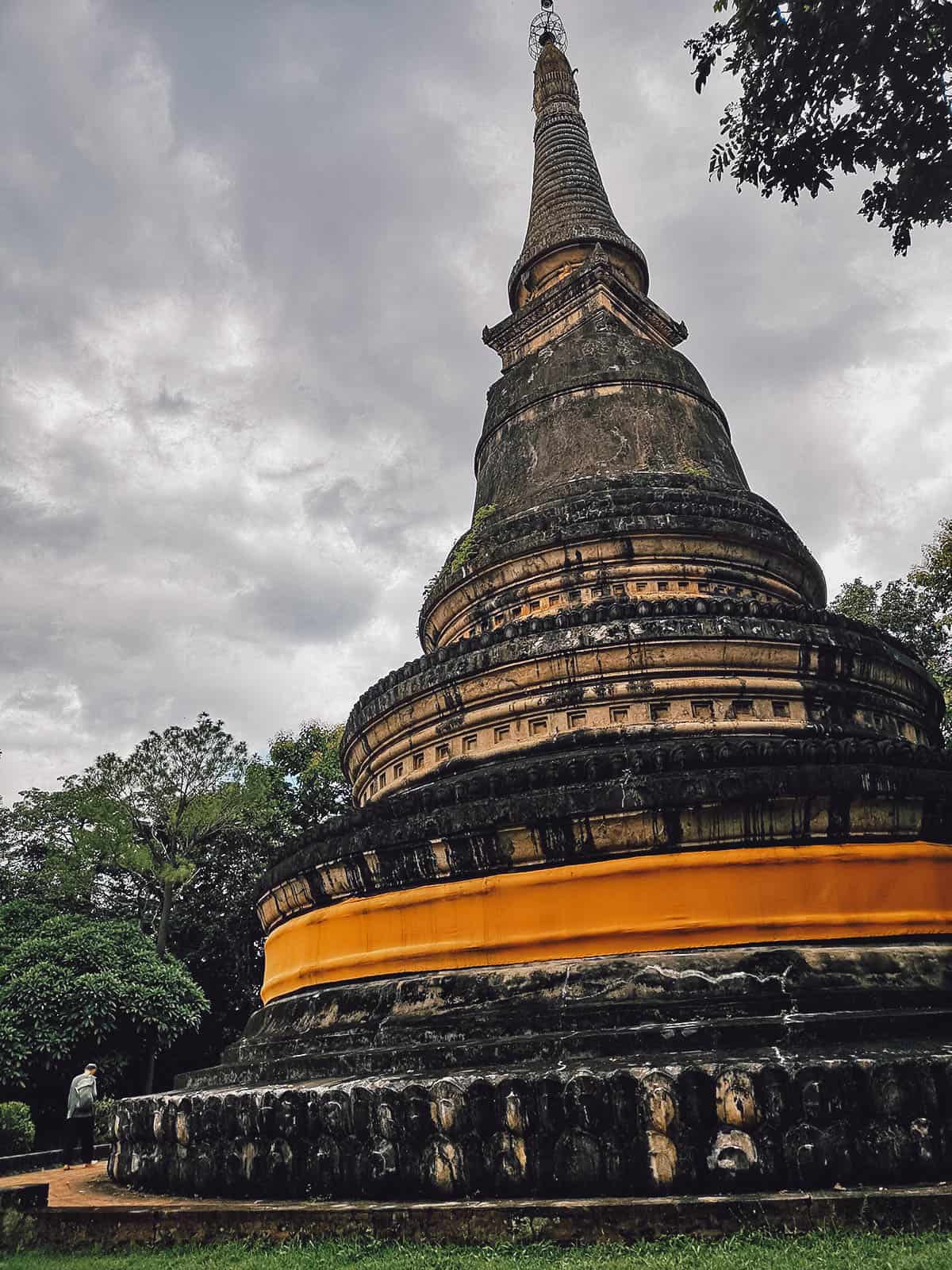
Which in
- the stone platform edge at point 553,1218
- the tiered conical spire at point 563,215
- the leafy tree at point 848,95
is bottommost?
the stone platform edge at point 553,1218

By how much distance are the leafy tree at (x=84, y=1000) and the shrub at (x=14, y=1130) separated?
2.13 m

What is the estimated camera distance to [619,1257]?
3.75 metres

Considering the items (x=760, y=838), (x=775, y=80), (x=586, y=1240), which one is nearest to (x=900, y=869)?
(x=760, y=838)

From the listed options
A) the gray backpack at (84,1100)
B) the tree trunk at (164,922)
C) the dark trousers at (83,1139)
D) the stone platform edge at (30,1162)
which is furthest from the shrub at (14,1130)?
the tree trunk at (164,922)

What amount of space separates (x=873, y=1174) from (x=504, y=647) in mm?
5973

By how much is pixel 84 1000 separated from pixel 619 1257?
14882 mm

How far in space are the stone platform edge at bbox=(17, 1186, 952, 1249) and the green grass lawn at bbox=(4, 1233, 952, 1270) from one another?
2.9 inches

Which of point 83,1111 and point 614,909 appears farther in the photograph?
point 83,1111

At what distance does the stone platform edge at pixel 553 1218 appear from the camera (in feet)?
12.4

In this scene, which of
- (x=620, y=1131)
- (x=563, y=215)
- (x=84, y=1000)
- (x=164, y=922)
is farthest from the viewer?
(x=164, y=922)

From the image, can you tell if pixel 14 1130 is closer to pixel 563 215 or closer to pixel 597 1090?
pixel 597 1090

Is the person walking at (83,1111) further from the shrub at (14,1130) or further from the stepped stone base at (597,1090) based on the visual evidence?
the shrub at (14,1130)

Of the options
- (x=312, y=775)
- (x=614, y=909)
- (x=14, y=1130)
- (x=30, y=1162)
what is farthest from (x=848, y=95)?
(x=312, y=775)

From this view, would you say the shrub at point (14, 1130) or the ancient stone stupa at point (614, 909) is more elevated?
the ancient stone stupa at point (614, 909)
